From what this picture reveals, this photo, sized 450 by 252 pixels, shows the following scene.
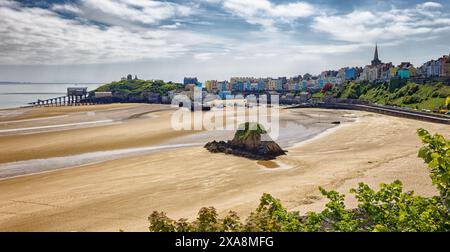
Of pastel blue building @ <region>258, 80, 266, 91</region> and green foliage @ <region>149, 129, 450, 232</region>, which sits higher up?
pastel blue building @ <region>258, 80, 266, 91</region>

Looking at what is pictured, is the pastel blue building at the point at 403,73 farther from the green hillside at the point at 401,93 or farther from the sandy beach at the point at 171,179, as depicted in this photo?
the sandy beach at the point at 171,179

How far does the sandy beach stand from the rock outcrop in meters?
1.06

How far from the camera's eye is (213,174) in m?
21.0

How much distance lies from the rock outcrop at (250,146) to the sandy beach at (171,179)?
1064mm

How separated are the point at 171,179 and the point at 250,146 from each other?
29.0 feet

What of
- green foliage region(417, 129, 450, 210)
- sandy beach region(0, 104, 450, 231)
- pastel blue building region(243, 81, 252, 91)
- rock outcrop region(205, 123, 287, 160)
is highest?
pastel blue building region(243, 81, 252, 91)

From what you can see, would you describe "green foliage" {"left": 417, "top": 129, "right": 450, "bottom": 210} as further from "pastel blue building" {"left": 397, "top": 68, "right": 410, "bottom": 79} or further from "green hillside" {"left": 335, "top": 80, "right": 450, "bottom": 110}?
"pastel blue building" {"left": 397, "top": 68, "right": 410, "bottom": 79}

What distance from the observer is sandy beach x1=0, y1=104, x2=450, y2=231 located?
48.1ft

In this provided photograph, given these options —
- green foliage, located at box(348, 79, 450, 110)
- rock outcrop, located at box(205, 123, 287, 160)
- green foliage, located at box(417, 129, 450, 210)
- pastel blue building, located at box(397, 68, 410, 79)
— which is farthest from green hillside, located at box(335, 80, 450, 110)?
green foliage, located at box(417, 129, 450, 210)

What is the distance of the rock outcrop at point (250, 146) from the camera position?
26.1m

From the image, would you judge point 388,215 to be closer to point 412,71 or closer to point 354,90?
point 354,90

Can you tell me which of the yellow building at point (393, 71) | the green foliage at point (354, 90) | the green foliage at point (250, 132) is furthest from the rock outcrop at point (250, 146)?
the yellow building at point (393, 71)
